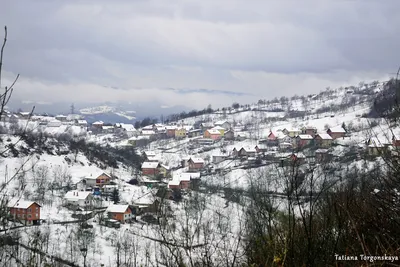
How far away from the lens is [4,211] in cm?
153

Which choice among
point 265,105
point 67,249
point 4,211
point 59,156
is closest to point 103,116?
point 265,105

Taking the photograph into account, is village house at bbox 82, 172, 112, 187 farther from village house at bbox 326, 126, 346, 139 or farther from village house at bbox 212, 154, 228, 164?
village house at bbox 326, 126, 346, 139

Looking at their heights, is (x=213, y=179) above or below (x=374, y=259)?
below

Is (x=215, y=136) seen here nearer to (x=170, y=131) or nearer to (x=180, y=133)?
(x=180, y=133)

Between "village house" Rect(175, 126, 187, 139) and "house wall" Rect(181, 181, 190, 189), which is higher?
"village house" Rect(175, 126, 187, 139)

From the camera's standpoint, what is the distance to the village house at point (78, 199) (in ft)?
53.2

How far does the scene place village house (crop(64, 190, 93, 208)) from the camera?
1620 cm

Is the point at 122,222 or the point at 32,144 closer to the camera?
the point at 122,222

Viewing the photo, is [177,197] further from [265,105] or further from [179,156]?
[265,105]

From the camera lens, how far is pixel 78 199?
16250 mm

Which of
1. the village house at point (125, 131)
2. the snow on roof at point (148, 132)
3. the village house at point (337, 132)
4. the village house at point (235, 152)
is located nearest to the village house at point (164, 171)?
the village house at point (235, 152)

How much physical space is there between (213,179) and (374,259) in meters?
20.4

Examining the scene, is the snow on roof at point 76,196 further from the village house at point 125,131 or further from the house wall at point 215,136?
the village house at point 125,131

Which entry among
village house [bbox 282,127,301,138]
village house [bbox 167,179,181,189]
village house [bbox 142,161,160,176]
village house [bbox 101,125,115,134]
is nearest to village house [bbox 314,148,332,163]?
village house [bbox 167,179,181,189]
